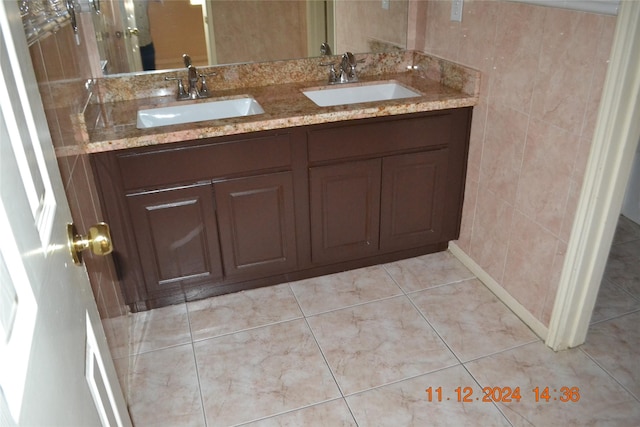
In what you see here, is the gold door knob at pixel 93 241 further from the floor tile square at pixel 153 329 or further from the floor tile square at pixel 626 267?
the floor tile square at pixel 626 267

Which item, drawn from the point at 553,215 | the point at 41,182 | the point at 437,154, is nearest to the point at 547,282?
the point at 553,215

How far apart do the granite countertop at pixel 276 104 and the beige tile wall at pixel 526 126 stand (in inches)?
4.1

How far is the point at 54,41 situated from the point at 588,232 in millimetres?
1798

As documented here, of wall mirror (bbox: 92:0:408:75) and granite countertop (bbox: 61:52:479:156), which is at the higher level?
wall mirror (bbox: 92:0:408:75)

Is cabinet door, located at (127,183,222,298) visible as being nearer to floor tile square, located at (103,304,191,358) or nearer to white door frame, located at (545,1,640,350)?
floor tile square, located at (103,304,191,358)

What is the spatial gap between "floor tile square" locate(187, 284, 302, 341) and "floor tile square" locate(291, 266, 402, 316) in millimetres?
63

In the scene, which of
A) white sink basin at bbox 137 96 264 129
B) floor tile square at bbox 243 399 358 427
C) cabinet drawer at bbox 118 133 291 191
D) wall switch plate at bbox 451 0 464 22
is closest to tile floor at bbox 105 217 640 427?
floor tile square at bbox 243 399 358 427

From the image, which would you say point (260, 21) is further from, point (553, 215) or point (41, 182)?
point (41, 182)

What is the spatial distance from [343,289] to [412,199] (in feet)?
1.75

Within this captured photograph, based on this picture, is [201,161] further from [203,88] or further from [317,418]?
[317,418]

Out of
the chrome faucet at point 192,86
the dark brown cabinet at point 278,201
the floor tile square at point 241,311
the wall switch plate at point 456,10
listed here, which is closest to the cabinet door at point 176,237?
the dark brown cabinet at point 278,201

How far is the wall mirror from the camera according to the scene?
7.23ft

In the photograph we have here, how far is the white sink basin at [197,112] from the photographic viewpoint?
2.21 metres

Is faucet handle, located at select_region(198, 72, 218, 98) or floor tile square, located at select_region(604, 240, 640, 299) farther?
floor tile square, located at select_region(604, 240, 640, 299)
